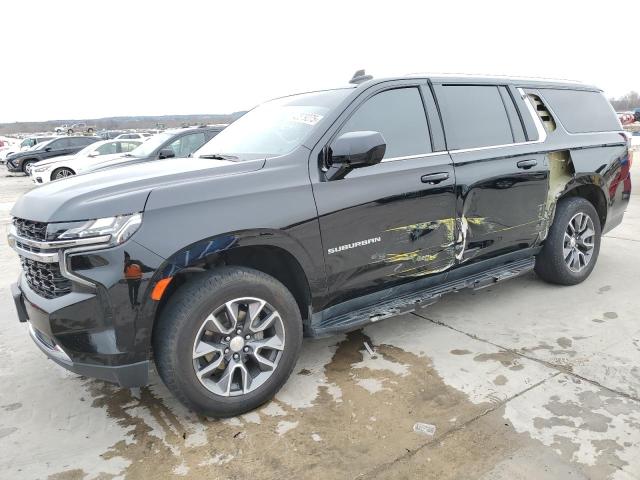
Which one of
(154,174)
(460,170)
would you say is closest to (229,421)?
(154,174)

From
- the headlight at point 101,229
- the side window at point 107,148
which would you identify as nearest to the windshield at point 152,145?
the side window at point 107,148

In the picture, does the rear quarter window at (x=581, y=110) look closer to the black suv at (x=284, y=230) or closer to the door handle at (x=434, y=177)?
the black suv at (x=284, y=230)

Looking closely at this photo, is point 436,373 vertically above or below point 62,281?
below

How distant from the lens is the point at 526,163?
3.93 meters

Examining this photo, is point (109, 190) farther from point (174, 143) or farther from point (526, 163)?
point (174, 143)

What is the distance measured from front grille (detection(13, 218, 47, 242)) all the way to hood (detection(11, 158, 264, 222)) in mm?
31

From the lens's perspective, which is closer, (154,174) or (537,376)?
(154,174)

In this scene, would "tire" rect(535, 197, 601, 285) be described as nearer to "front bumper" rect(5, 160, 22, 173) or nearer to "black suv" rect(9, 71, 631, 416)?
"black suv" rect(9, 71, 631, 416)

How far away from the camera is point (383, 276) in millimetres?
3207

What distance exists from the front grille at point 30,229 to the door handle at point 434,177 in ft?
7.38

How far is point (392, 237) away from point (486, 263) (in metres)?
1.12

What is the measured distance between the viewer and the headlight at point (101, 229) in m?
2.33

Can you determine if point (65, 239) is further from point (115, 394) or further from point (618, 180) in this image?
point (618, 180)

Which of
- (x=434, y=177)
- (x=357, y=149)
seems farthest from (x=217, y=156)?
(x=434, y=177)
